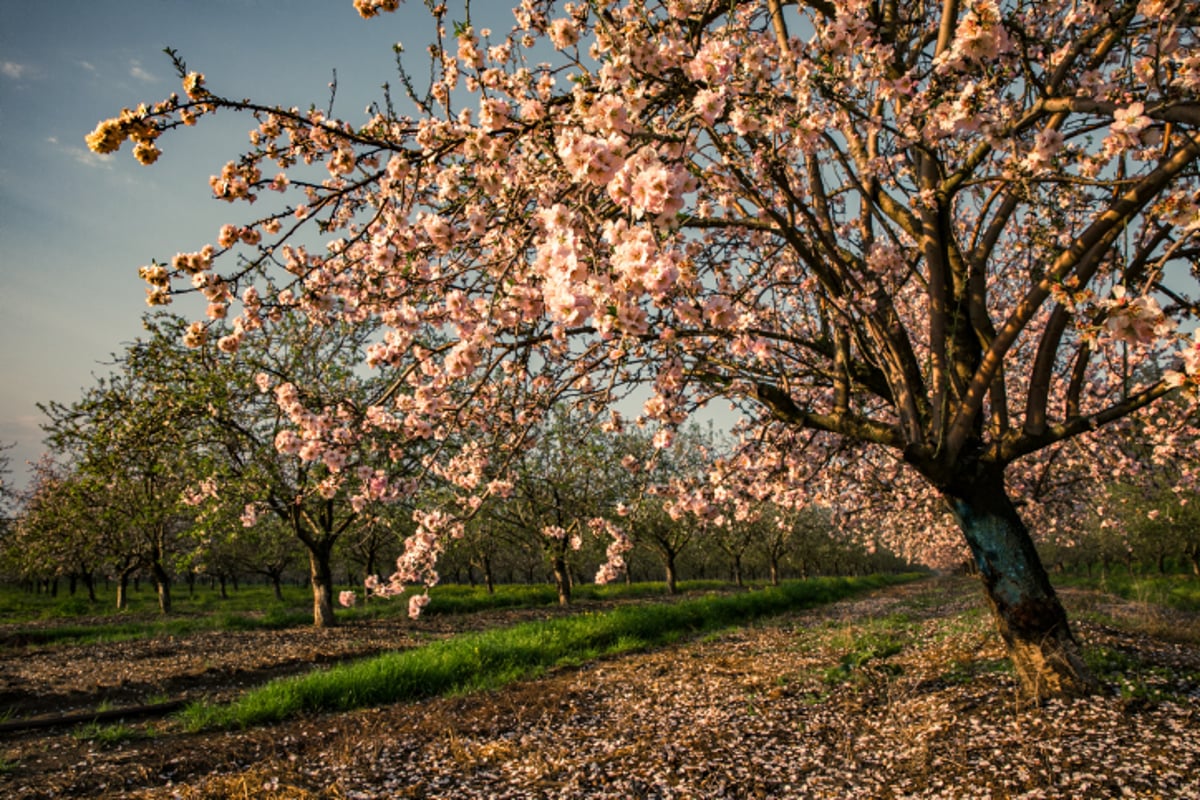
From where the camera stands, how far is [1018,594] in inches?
238

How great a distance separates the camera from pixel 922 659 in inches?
330

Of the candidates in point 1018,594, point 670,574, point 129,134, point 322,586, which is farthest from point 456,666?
point 670,574

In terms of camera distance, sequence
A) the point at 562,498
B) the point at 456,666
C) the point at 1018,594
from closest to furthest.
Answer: the point at 1018,594 → the point at 456,666 → the point at 562,498

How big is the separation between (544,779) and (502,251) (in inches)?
192

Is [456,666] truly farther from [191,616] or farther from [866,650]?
[191,616]

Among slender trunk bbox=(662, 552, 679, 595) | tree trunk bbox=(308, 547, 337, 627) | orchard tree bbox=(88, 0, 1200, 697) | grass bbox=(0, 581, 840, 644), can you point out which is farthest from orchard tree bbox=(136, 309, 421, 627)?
slender trunk bbox=(662, 552, 679, 595)

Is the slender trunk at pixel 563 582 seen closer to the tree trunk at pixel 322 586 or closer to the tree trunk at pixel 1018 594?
the tree trunk at pixel 322 586

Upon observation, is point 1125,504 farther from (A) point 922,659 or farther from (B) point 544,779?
(B) point 544,779

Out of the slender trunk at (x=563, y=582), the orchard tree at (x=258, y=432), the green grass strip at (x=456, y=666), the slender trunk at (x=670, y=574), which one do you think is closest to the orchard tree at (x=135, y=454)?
the orchard tree at (x=258, y=432)

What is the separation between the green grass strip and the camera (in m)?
8.10

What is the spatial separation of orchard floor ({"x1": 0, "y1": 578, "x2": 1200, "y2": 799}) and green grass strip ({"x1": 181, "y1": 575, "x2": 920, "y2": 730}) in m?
0.55

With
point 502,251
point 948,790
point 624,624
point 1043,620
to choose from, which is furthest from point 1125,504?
point 502,251

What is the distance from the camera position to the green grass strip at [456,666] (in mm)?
8102

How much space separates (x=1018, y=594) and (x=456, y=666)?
8.45 m
